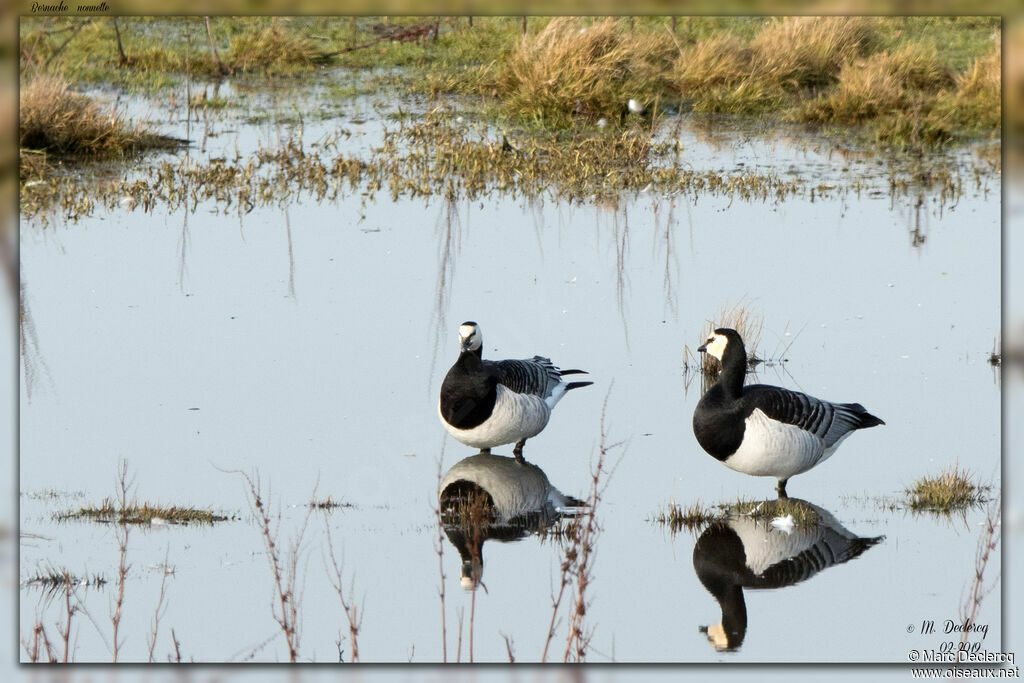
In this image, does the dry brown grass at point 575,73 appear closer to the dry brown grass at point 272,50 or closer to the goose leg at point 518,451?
the dry brown grass at point 272,50

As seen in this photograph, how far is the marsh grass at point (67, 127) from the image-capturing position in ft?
53.8

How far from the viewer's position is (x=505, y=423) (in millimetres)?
10641

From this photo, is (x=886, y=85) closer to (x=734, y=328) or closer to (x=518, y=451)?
(x=734, y=328)

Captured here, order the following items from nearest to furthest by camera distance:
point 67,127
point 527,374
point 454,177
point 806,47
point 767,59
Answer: point 527,374 → point 454,177 → point 67,127 → point 767,59 → point 806,47

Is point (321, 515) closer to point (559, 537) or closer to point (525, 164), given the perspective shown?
point (559, 537)

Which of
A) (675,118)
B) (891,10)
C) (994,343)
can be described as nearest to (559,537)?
(891,10)

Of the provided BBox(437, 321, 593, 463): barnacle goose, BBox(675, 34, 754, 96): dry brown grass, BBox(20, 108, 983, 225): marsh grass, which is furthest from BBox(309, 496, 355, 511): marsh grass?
BBox(675, 34, 754, 96): dry brown grass

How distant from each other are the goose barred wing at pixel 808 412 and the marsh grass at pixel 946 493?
0.91 metres

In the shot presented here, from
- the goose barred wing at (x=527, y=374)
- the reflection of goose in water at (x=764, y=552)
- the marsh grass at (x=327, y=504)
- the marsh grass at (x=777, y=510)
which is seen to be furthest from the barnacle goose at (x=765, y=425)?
the marsh grass at (x=327, y=504)

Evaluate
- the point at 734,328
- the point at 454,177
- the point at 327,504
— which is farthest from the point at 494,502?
the point at 454,177

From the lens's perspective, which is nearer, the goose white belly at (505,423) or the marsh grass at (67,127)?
the goose white belly at (505,423)

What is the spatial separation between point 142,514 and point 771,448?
186 inches

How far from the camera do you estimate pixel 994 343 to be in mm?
Answer: 12266

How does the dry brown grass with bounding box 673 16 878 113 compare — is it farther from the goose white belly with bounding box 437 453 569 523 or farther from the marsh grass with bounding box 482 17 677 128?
the goose white belly with bounding box 437 453 569 523
